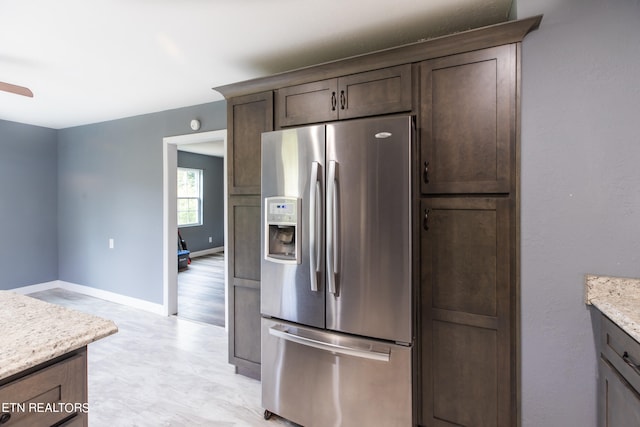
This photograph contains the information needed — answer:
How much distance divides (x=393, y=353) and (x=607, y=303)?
40.2 inches

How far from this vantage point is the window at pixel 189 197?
7.11 meters

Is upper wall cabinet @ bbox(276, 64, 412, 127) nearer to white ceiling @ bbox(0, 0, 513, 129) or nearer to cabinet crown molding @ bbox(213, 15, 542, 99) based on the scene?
cabinet crown molding @ bbox(213, 15, 542, 99)

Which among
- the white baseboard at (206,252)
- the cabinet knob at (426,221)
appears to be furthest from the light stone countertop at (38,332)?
the white baseboard at (206,252)

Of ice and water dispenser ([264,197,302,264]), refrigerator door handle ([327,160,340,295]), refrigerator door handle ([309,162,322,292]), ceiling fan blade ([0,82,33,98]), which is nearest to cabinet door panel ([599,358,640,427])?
refrigerator door handle ([327,160,340,295])

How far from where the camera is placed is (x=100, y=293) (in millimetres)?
4457

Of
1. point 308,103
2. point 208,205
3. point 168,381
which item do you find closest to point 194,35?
point 308,103

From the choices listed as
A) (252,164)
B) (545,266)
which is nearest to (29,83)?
(252,164)

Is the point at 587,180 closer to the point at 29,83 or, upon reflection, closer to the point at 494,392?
the point at 494,392

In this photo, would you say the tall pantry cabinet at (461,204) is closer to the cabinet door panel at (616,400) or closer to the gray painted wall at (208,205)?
the cabinet door panel at (616,400)

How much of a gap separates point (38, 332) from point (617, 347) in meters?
2.21

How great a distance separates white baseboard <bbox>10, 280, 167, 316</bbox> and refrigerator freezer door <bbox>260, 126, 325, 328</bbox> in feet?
8.54

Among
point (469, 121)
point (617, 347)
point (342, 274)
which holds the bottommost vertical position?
point (617, 347)

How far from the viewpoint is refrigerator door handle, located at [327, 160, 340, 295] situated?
176 cm

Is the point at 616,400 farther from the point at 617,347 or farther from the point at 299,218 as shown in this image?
the point at 299,218
